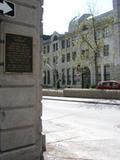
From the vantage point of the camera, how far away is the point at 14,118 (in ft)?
21.7

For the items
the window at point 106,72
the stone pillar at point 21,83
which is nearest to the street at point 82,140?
the stone pillar at point 21,83

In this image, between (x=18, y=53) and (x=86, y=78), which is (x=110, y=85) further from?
(x=86, y=78)

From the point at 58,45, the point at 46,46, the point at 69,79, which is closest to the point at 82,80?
the point at 69,79

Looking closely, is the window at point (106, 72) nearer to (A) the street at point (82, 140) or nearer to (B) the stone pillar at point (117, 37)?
(B) the stone pillar at point (117, 37)

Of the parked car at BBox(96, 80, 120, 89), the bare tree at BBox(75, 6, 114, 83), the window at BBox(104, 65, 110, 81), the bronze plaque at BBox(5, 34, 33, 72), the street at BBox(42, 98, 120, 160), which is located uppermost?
the bare tree at BBox(75, 6, 114, 83)

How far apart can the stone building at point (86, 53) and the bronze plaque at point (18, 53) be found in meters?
33.0

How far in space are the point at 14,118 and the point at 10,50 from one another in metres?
1.23

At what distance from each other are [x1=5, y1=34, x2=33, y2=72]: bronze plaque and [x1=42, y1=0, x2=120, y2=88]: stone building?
108 feet

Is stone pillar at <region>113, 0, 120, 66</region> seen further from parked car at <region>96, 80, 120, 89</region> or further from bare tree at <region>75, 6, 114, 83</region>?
parked car at <region>96, 80, 120, 89</region>

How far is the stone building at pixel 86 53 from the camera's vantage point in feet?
138

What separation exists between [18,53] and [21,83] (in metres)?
0.56

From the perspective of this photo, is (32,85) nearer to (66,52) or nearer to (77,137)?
(77,137)

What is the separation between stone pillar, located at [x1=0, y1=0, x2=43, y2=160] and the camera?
6.48 metres

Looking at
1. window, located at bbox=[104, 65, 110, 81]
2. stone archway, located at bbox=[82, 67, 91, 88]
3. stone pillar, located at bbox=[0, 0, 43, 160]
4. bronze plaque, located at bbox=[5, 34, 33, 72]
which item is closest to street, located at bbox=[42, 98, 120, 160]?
stone pillar, located at bbox=[0, 0, 43, 160]
